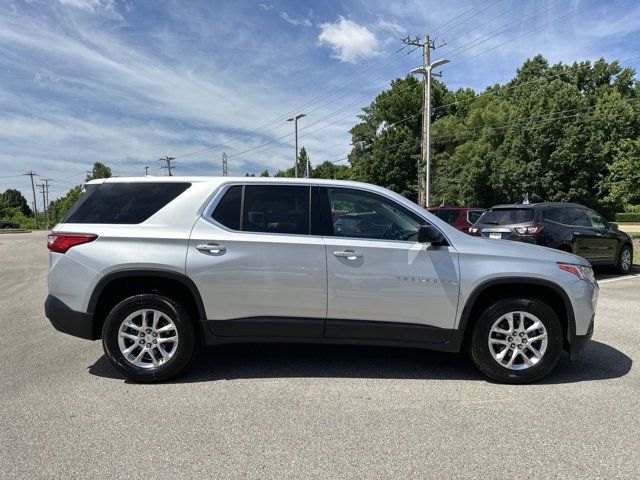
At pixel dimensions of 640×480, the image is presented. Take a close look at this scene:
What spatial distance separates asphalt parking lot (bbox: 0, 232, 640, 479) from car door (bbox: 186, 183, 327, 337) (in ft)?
1.77

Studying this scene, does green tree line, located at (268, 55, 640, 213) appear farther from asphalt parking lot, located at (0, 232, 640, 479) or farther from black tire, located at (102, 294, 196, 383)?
black tire, located at (102, 294, 196, 383)

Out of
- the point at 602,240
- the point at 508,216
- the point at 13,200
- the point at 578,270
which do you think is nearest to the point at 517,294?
the point at 578,270

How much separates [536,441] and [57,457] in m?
3.08

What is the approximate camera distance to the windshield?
9.80 metres

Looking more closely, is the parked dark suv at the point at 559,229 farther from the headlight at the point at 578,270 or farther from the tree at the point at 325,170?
the tree at the point at 325,170

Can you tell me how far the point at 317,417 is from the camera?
3.50 metres

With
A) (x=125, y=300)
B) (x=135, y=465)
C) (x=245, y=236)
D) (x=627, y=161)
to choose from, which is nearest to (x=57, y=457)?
(x=135, y=465)

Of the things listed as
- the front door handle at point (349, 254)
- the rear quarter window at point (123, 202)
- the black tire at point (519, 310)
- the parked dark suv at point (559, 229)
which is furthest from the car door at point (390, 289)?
the parked dark suv at point (559, 229)

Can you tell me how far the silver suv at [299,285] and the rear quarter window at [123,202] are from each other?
0.02m

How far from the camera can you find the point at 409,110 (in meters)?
56.3

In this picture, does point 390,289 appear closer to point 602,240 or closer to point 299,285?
point 299,285

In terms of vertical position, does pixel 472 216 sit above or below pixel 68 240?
below

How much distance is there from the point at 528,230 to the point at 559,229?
0.79 metres

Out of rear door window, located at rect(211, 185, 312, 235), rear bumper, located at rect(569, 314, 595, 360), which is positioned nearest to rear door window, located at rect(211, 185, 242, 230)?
rear door window, located at rect(211, 185, 312, 235)
